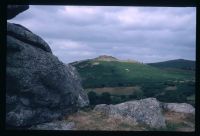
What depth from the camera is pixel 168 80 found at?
32875 millimetres

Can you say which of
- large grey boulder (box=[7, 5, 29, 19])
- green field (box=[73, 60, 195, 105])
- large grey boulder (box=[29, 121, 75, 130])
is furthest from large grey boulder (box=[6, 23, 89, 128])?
green field (box=[73, 60, 195, 105])

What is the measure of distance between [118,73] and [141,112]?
22.1m

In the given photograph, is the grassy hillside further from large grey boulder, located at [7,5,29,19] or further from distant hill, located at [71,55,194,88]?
large grey boulder, located at [7,5,29,19]

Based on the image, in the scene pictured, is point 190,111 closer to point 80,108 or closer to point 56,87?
point 80,108

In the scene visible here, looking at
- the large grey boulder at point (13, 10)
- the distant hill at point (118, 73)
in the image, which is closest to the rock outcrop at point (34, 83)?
the large grey boulder at point (13, 10)

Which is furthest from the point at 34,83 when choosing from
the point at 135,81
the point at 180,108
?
the point at 135,81

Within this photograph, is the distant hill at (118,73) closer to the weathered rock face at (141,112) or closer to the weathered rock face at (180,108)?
the weathered rock face at (180,108)

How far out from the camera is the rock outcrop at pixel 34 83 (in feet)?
45.5

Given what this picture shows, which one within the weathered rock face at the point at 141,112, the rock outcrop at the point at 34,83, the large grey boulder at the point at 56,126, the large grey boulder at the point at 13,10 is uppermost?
the large grey boulder at the point at 13,10

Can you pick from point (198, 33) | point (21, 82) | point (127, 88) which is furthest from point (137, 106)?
point (127, 88)

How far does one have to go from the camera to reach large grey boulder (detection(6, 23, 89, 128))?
1387 centimetres

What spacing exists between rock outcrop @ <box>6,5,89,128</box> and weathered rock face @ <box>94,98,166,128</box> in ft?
5.95

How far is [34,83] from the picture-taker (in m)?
14.7
